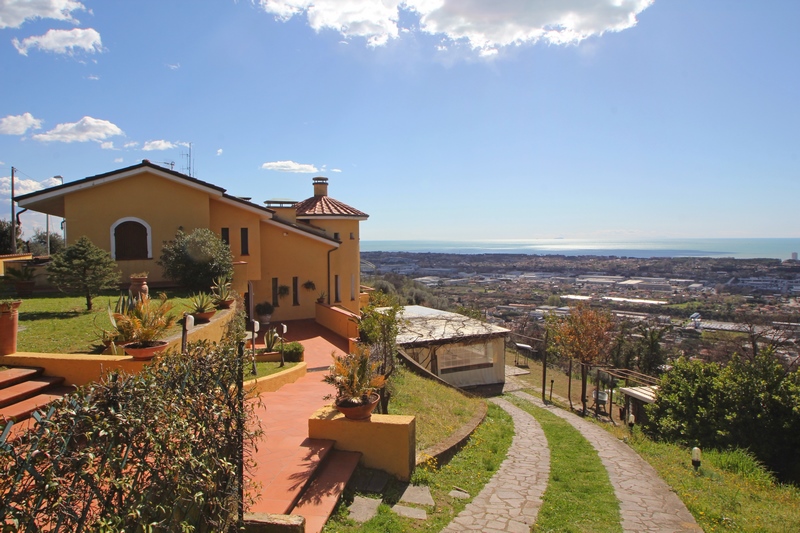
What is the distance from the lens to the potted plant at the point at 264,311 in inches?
753

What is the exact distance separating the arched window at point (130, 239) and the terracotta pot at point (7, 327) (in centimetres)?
937

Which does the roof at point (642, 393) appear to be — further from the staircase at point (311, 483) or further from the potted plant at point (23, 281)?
the potted plant at point (23, 281)

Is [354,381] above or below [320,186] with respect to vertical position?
below

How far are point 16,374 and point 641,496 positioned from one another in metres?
10.2

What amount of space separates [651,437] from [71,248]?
673 inches

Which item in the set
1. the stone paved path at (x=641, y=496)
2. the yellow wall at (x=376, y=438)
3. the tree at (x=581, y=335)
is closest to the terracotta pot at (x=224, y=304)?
the yellow wall at (x=376, y=438)

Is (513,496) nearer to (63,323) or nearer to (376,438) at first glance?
(376,438)

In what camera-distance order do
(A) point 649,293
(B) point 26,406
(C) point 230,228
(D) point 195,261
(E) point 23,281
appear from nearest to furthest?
(B) point 26,406, (E) point 23,281, (D) point 195,261, (C) point 230,228, (A) point 649,293

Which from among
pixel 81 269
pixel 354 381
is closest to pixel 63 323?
pixel 81 269

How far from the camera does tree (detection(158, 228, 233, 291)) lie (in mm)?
15023

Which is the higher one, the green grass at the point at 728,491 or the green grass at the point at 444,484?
the green grass at the point at 444,484

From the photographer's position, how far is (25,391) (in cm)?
680

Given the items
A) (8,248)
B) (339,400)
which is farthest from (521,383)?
(8,248)

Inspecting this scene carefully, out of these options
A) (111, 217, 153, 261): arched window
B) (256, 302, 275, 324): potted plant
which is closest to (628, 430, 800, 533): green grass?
(256, 302, 275, 324): potted plant
